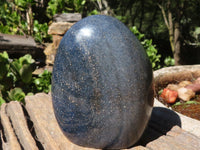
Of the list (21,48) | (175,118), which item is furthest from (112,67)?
(21,48)

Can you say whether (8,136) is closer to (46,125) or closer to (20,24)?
(46,125)

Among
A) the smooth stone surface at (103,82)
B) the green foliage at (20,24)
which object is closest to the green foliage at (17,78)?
the green foliage at (20,24)

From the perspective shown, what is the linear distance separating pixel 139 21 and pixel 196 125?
368cm

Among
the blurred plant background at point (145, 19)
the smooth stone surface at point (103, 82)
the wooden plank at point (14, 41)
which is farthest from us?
the blurred plant background at point (145, 19)

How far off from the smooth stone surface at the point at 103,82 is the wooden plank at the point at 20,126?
0.97 ft

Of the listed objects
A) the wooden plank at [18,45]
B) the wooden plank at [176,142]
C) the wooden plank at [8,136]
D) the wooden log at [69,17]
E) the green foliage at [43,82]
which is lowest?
the green foliage at [43,82]

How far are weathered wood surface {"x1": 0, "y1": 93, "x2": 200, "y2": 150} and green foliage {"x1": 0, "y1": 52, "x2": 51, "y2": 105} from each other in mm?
931

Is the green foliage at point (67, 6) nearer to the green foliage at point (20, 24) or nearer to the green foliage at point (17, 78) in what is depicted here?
the green foliage at point (20, 24)

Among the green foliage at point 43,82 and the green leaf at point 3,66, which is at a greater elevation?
the green leaf at point 3,66

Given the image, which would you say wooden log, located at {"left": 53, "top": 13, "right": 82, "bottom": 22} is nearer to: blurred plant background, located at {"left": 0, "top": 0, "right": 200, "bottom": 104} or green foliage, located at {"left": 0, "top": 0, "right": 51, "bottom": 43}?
blurred plant background, located at {"left": 0, "top": 0, "right": 200, "bottom": 104}

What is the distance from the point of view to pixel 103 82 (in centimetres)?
122

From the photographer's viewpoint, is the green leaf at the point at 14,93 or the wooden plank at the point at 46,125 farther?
the green leaf at the point at 14,93

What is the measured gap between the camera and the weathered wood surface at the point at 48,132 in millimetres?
1403

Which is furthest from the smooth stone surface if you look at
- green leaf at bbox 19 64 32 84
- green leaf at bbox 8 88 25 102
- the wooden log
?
the wooden log
